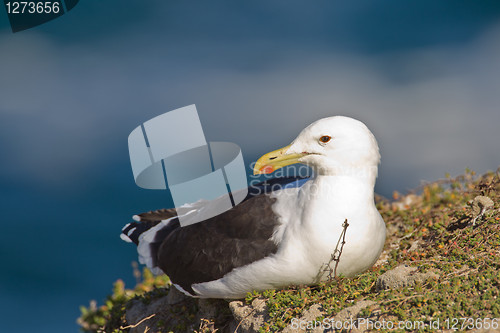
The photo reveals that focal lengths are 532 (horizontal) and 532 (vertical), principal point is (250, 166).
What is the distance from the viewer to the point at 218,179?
6809mm

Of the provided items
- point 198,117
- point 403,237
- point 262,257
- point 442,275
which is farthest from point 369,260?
point 198,117

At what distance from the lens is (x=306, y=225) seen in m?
5.38

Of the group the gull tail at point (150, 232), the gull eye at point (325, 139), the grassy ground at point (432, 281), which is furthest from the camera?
the gull tail at point (150, 232)

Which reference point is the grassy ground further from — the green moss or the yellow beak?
the yellow beak

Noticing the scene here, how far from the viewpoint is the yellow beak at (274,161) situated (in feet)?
18.3

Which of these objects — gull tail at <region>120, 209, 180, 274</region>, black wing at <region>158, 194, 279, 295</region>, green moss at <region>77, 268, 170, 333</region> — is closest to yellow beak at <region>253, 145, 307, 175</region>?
black wing at <region>158, 194, 279, 295</region>

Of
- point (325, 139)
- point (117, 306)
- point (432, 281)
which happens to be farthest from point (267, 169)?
point (117, 306)

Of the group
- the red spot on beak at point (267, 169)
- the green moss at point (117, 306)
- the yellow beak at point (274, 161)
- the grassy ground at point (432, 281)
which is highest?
the yellow beak at point (274, 161)

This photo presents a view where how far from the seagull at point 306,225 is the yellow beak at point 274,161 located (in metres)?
0.01

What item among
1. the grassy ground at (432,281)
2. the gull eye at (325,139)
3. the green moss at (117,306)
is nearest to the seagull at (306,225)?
the gull eye at (325,139)

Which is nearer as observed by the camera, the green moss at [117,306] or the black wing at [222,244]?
the black wing at [222,244]

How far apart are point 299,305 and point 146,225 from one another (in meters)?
2.82

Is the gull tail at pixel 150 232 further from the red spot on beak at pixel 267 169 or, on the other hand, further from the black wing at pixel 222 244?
the red spot on beak at pixel 267 169

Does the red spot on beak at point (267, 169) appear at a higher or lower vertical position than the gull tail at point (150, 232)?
higher
